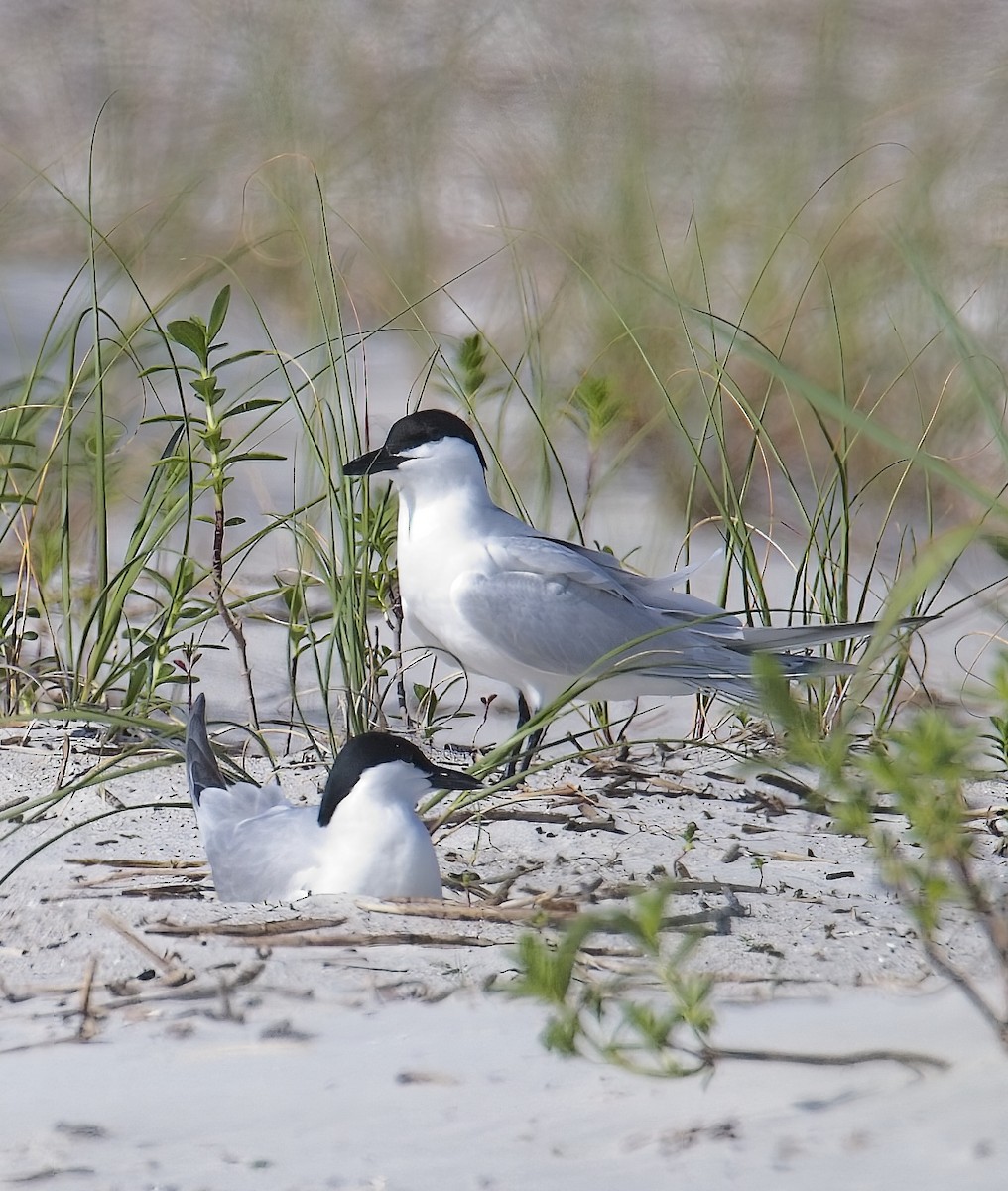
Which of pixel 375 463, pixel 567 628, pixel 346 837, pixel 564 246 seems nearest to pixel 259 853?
pixel 346 837

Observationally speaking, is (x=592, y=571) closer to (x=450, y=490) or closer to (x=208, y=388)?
(x=450, y=490)

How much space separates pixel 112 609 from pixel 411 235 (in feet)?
11.9

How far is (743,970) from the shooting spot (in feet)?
6.84

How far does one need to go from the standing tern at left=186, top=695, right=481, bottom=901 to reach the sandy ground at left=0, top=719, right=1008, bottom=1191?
6cm

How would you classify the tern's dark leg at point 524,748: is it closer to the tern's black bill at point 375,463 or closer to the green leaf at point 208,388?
the tern's black bill at point 375,463

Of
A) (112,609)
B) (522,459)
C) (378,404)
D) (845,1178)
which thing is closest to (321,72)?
(378,404)

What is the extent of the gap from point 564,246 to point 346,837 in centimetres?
441

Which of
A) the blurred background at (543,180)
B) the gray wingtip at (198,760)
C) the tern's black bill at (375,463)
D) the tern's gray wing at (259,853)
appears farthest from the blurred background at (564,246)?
the tern's gray wing at (259,853)

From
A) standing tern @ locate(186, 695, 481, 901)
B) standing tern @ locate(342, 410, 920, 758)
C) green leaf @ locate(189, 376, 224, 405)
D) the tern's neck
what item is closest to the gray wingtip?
standing tern @ locate(186, 695, 481, 901)

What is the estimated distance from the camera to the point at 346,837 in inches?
91.1

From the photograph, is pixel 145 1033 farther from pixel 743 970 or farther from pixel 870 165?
pixel 870 165

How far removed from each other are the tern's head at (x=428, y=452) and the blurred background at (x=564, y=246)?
150 mm

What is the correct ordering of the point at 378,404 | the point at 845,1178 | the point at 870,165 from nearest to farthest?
the point at 845,1178 < the point at 378,404 < the point at 870,165

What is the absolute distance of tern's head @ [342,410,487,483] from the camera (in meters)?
3.11
